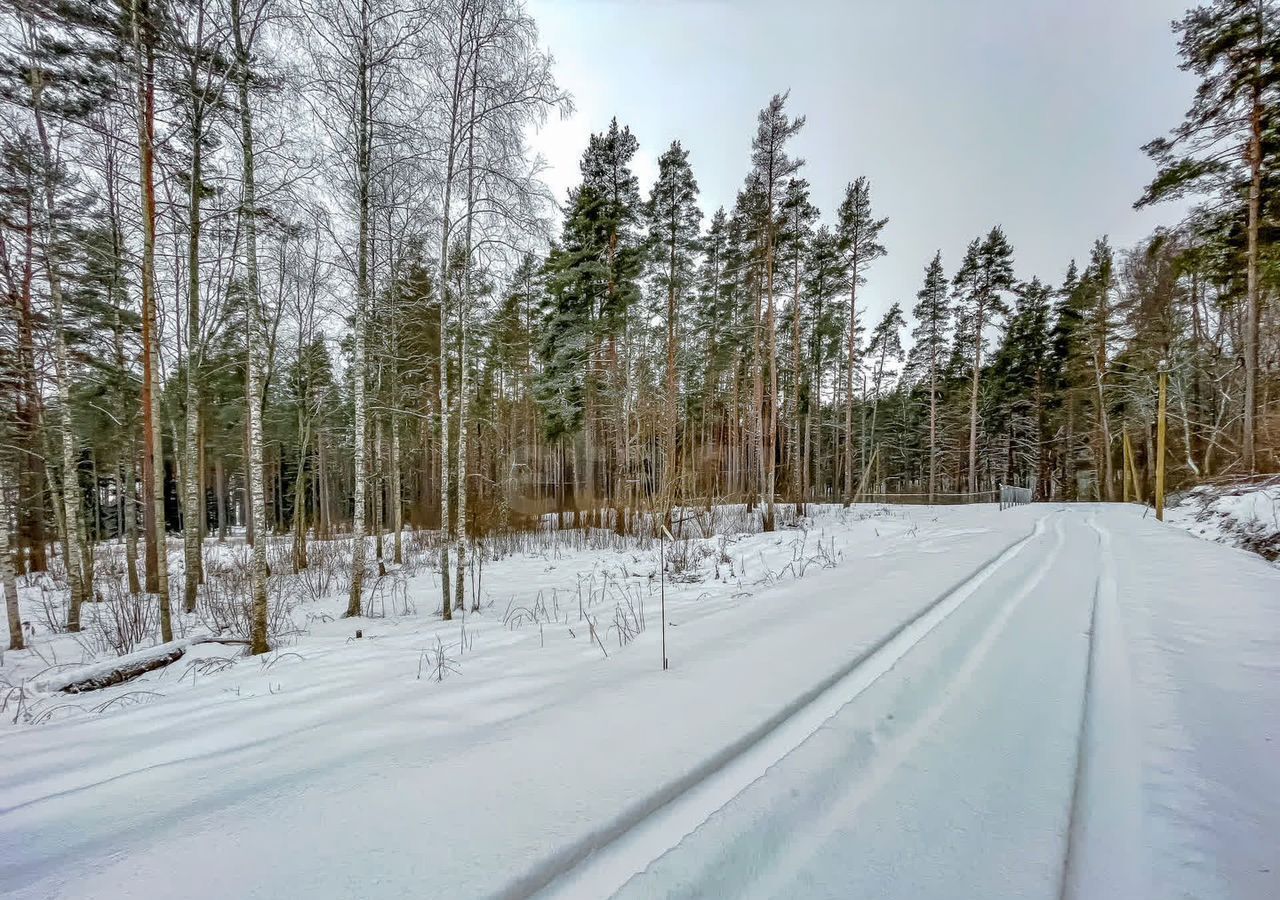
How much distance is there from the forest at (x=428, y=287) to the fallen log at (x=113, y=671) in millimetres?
660

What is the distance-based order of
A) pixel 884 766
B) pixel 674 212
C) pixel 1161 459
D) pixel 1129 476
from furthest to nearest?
pixel 1129 476
pixel 674 212
pixel 1161 459
pixel 884 766

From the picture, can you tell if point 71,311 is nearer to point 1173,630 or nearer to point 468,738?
point 468,738

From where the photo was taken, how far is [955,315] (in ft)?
83.5

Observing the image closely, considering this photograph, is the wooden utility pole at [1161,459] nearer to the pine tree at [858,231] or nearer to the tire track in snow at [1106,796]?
the pine tree at [858,231]

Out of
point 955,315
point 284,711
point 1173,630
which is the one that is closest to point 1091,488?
point 955,315

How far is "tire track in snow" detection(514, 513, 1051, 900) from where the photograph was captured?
1272 mm

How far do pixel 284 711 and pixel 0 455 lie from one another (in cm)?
673

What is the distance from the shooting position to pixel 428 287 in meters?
12.0

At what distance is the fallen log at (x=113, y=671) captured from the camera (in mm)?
3814

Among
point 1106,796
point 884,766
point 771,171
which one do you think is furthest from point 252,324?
point 771,171

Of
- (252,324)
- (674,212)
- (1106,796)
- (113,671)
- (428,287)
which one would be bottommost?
(113,671)

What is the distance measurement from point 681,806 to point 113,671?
5.41 m

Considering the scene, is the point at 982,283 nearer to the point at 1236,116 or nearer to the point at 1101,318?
the point at 1101,318

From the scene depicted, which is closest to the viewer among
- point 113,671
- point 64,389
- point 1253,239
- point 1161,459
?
point 113,671
